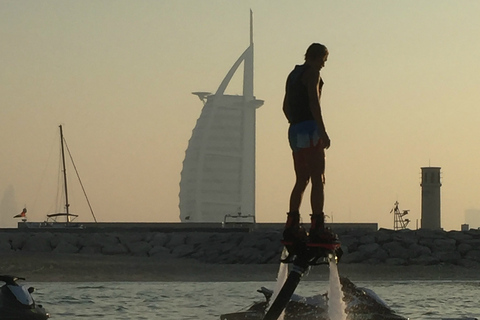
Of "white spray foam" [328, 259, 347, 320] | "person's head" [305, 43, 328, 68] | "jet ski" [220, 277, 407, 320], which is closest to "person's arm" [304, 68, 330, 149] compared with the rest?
"person's head" [305, 43, 328, 68]

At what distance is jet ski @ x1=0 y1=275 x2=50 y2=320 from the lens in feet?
50.1

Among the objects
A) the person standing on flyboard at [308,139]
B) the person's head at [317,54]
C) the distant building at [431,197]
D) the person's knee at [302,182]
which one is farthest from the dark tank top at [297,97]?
the distant building at [431,197]

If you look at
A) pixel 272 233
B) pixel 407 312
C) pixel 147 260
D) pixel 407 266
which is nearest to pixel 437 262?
pixel 407 266

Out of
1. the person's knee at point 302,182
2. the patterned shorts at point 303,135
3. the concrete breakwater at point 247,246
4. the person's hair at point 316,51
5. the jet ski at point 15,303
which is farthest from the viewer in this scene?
the concrete breakwater at point 247,246

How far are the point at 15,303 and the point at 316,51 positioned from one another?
596cm

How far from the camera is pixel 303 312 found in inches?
608

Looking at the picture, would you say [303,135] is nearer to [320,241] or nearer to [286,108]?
[286,108]

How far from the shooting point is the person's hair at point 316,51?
12.1 metres

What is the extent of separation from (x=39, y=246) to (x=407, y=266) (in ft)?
68.1

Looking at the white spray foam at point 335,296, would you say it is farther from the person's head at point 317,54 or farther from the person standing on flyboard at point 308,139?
the person's head at point 317,54

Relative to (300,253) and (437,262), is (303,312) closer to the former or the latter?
(300,253)

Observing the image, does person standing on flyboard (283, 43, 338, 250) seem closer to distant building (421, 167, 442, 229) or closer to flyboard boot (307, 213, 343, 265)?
flyboard boot (307, 213, 343, 265)

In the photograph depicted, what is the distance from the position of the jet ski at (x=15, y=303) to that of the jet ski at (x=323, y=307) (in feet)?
9.24

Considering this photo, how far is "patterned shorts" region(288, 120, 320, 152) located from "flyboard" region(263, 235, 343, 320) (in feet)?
3.43
